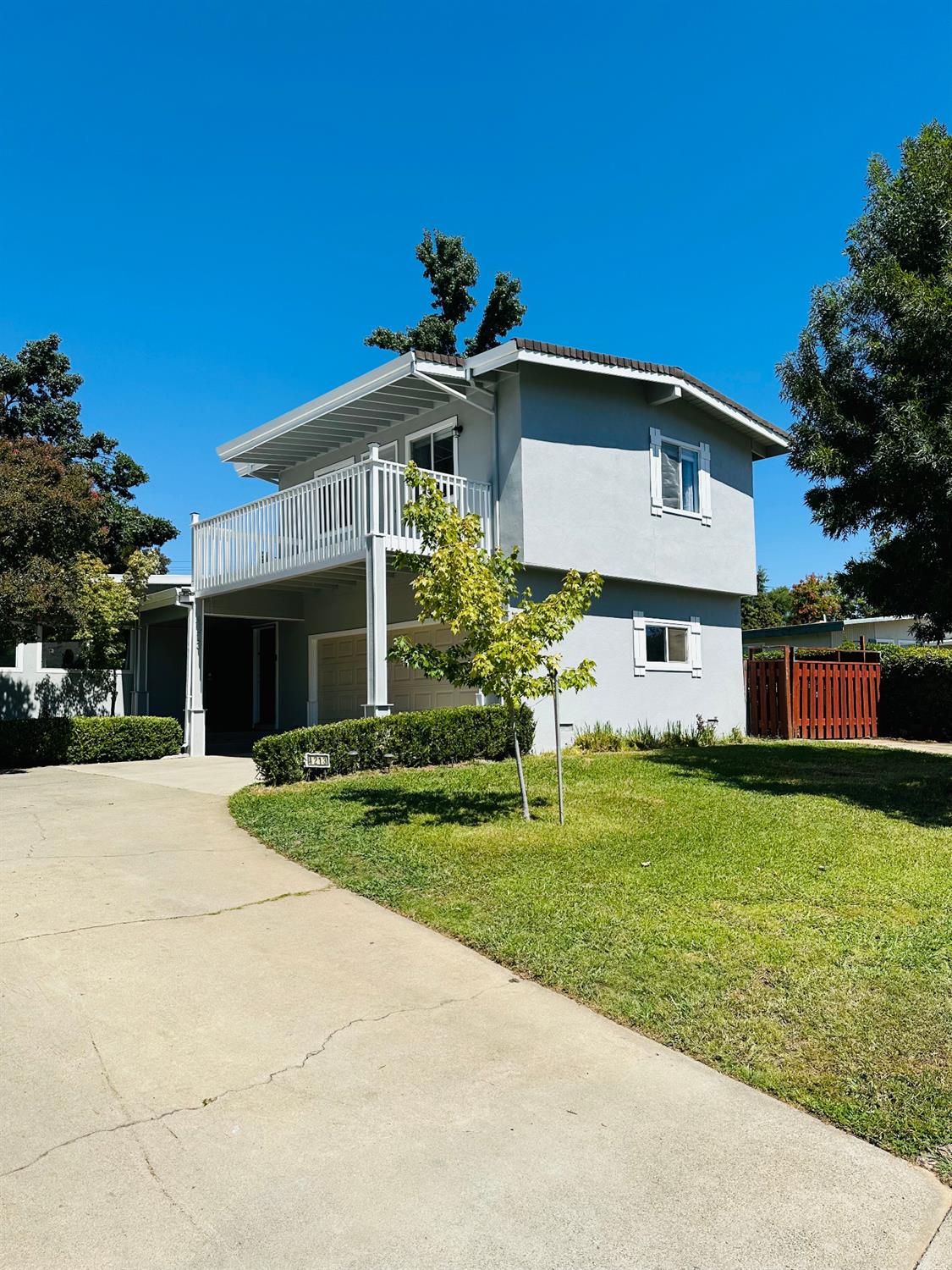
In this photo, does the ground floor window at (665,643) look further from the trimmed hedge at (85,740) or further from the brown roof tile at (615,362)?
the trimmed hedge at (85,740)

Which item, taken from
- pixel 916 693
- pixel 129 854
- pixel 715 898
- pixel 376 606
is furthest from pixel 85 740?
pixel 916 693

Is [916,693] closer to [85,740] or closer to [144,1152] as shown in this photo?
[85,740]

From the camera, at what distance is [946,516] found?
9.38 m

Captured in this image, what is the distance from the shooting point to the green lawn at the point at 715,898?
12.6ft

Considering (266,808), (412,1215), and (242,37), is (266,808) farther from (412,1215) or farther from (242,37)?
(242,37)

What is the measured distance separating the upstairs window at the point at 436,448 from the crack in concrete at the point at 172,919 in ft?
35.1

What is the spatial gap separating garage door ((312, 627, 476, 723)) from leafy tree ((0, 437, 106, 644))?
5.74 meters

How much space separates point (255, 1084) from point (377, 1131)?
0.65 m

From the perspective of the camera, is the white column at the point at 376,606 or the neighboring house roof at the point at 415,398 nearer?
the white column at the point at 376,606

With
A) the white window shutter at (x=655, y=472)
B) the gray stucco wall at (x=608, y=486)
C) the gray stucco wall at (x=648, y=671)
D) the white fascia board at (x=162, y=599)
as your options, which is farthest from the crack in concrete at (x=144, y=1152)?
the white fascia board at (x=162, y=599)

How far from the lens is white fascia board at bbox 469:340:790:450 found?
14.1 metres

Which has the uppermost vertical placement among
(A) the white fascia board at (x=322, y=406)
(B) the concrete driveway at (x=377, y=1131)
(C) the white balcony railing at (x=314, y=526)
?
(A) the white fascia board at (x=322, y=406)

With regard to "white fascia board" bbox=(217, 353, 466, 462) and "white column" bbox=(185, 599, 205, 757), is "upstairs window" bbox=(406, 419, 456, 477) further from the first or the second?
"white column" bbox=(185, 599, 205, 757)

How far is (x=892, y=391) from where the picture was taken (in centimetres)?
973
